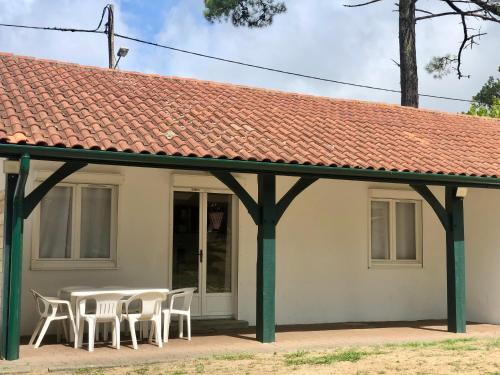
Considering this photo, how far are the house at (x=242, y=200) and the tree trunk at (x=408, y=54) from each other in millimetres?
7407

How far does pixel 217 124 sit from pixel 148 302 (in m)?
3.07

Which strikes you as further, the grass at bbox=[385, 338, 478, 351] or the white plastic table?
the grass at bbox=[385, 338, 478, 351]

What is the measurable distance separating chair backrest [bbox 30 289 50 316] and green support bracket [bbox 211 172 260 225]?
2.72m

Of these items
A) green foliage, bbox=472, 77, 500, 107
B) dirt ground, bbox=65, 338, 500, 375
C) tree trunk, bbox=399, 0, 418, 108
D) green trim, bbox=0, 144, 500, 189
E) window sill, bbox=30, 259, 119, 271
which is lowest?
dirt ground, bbox=65, 338, 500, 375

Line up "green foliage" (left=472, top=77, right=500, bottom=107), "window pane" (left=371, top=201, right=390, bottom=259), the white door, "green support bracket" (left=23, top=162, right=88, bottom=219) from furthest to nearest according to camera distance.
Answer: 1. "green foliage" (left=472, top=77, right=500, bottom=107)
2. "window pane" (left=371, top=201, right=390, bottom=259)
3. the white door
4. "green support bracket" (left=23, top=162, right=88, bottom=219)

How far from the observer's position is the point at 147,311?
360 inches

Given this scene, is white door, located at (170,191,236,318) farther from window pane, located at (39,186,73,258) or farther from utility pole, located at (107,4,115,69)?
utility pole, located at (107,4,115,69)

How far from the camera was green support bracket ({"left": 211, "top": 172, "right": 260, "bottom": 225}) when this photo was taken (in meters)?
9.40

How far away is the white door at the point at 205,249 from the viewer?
37.9 feet

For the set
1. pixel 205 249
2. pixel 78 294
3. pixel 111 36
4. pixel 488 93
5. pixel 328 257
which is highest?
pixel 488 93

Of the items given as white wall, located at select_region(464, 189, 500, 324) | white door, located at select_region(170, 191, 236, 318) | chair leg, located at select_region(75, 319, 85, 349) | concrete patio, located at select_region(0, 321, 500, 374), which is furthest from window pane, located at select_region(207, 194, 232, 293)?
white wall, located at select_region(464, 189, 500, 324)

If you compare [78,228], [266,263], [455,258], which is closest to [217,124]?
[266,263]

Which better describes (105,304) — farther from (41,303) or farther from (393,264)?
(393,264)

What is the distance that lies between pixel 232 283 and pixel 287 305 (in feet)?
3.36
